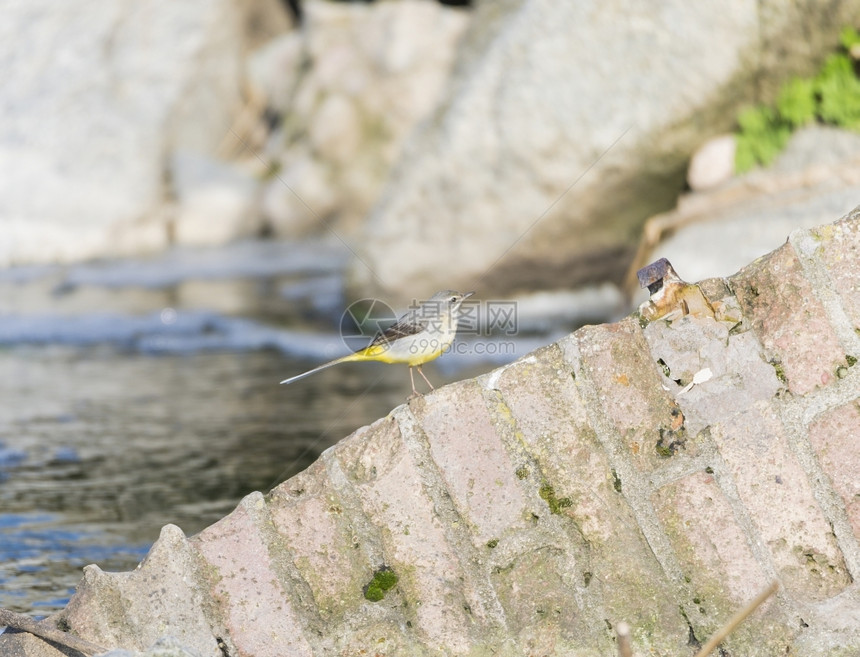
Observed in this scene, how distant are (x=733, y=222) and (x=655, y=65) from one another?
1.65m

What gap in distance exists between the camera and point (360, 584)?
2.95 m

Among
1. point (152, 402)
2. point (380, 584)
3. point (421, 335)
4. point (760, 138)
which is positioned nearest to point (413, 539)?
point (380, 584)

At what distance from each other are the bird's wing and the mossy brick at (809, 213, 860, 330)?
2026 millimetres

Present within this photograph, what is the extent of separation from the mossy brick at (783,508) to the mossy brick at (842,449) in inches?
2.7

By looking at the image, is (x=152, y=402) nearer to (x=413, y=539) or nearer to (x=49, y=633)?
(x=49, y=633)

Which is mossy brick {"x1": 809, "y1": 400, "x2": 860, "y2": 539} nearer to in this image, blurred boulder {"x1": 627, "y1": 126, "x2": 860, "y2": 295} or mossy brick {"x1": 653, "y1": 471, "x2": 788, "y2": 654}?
mossy brick {"x1": 653, "y1": 471, "x2": 788, "y2": 654}

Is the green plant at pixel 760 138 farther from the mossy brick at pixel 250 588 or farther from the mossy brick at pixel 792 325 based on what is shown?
the mossy brick at pixel 250 588

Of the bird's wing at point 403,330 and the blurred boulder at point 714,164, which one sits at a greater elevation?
the blurred boulder at point 714,164

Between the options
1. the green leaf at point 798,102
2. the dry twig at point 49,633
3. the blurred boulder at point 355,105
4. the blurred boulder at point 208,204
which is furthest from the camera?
the blurred boulder at point 208,204

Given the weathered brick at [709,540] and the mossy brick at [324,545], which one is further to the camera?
the mossy brick at [324,545]

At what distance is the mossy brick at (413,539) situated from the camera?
292 centimetres

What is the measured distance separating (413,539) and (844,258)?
1.42m

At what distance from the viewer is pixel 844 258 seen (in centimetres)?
290

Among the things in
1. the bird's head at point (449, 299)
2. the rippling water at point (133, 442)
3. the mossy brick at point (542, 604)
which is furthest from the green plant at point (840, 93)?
the mossy brick at point (542, 604)
